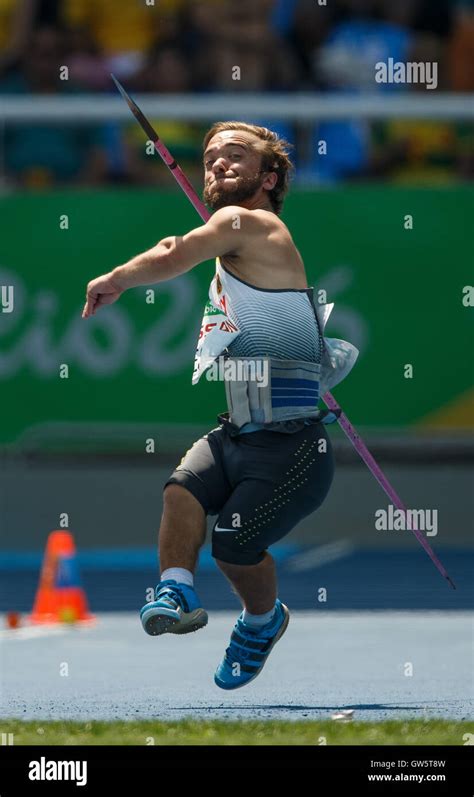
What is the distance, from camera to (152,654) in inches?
339

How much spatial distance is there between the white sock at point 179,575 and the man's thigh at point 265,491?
18 centimetres

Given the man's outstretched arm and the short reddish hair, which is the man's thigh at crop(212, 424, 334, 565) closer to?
the man's outstretched arm

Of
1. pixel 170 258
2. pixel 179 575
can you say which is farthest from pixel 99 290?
pixel 179 575

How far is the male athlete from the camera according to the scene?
6.23m

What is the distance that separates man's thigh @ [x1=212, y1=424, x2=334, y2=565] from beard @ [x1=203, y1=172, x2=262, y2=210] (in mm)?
864

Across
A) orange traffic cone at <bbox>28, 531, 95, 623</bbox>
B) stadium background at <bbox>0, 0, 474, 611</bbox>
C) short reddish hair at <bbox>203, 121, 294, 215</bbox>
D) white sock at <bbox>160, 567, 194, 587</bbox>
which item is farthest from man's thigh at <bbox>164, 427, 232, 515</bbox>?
stadium background at <bbox>0, 0, 474, 611</bbox>

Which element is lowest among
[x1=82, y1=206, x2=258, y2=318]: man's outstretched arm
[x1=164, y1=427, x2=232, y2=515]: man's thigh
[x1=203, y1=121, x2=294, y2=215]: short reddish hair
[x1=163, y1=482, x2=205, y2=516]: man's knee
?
[x1=163, y1=482, x2=205, y2=516]: man's knee

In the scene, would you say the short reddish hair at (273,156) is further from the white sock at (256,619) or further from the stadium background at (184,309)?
the stadium background at (184,309)

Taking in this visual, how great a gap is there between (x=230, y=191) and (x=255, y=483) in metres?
1.08

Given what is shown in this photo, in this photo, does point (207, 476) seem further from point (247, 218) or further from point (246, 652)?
point (247, 218)

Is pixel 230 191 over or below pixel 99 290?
over

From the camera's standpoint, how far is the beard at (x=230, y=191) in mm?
6496

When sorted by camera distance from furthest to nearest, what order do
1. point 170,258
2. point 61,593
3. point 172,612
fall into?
point 61,593
point 170,258
point 172,612

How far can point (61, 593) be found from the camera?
384 inches
